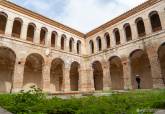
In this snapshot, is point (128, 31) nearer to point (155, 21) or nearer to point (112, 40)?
point (112, 40)

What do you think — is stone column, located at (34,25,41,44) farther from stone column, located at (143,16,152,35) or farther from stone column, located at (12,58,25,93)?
Result: stone column, located at (143,16,152,35)

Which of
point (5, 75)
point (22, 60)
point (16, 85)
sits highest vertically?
point (22, 60)

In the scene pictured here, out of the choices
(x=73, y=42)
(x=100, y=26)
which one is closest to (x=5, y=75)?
(x=73, y=42)

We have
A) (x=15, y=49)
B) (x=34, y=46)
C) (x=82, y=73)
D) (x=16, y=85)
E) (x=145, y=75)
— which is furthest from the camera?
(x=82, y=73)

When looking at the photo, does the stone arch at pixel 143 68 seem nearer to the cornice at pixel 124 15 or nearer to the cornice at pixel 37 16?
the cornice at pixel 124 15

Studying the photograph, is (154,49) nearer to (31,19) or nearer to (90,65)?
(90,65)

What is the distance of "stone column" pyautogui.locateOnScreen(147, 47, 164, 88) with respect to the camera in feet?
44.9

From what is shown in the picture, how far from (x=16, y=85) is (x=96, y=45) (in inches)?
414

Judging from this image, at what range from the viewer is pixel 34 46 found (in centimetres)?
1656

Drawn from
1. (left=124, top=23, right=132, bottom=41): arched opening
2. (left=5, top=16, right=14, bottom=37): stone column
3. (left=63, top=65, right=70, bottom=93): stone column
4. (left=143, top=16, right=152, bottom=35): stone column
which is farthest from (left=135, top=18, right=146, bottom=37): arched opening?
(left=5, top=16, right=14, bottom=37): stone column

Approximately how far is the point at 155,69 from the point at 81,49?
9.91m

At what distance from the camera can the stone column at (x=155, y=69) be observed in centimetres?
1368

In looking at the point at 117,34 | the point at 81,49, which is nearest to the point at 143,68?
the point at 117,34

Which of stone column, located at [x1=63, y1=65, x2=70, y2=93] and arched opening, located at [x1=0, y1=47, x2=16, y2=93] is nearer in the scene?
arched opening, located at [x1=0, y1=47, x2=16, y2=93]
